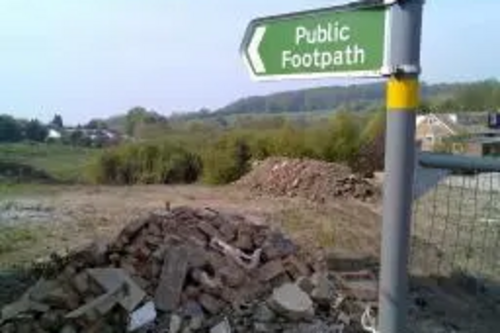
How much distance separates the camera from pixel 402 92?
2.72m

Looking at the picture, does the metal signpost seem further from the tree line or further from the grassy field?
the grassy field

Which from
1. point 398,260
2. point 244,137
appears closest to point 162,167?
point 244,137

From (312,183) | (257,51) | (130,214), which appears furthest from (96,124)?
(257,51)

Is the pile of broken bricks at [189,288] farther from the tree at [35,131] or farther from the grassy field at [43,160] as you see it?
the tree at [35,131]

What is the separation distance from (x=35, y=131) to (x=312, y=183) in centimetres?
3346

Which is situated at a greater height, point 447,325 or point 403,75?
point 403,75

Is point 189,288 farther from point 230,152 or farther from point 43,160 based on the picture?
point 43,160

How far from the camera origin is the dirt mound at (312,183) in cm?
1966

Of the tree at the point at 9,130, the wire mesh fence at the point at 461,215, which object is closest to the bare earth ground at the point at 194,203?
the wire mesh fence at the point at 461,215

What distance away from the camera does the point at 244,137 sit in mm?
25734

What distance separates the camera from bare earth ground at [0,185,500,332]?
8.08 metres

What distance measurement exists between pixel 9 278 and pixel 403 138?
6412 millimetres

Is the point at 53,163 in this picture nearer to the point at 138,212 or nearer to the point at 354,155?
the point at 354,155

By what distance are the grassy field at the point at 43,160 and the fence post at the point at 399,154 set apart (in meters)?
23.9
